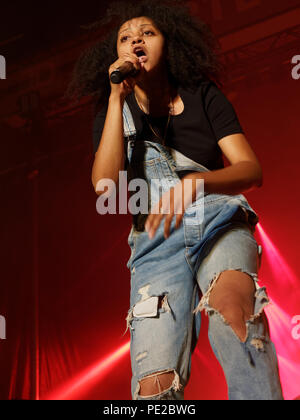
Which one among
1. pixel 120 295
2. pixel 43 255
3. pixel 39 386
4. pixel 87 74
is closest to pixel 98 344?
pixel 120 295

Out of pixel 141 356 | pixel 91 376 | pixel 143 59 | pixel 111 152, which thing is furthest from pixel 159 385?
pixel 91 376

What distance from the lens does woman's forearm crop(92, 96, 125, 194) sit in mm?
1309

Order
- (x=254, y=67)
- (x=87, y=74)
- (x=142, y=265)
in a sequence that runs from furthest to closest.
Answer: (x=254, y=67), (x=87, y=74), (x=142, y=265)

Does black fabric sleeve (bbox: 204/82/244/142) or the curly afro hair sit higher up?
the curly afro hair

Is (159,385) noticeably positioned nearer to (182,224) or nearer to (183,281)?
(183,281)

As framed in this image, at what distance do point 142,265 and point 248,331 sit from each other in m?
0.36

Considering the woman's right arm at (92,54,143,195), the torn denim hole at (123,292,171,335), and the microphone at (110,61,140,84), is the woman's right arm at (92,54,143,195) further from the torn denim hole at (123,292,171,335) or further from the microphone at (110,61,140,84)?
the torn denim hole at (123,292,171,335)

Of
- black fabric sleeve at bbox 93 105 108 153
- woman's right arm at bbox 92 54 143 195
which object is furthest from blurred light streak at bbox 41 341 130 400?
woman's right arm at bbox 92 54 143 195

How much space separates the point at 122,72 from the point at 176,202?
0.50m

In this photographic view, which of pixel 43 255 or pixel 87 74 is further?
pixel 43 255

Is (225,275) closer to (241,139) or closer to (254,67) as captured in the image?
(241,139)

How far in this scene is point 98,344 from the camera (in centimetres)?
418

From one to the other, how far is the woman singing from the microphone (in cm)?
2

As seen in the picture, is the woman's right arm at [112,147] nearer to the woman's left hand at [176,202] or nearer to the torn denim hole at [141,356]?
the woman's left hand at [176,202]
